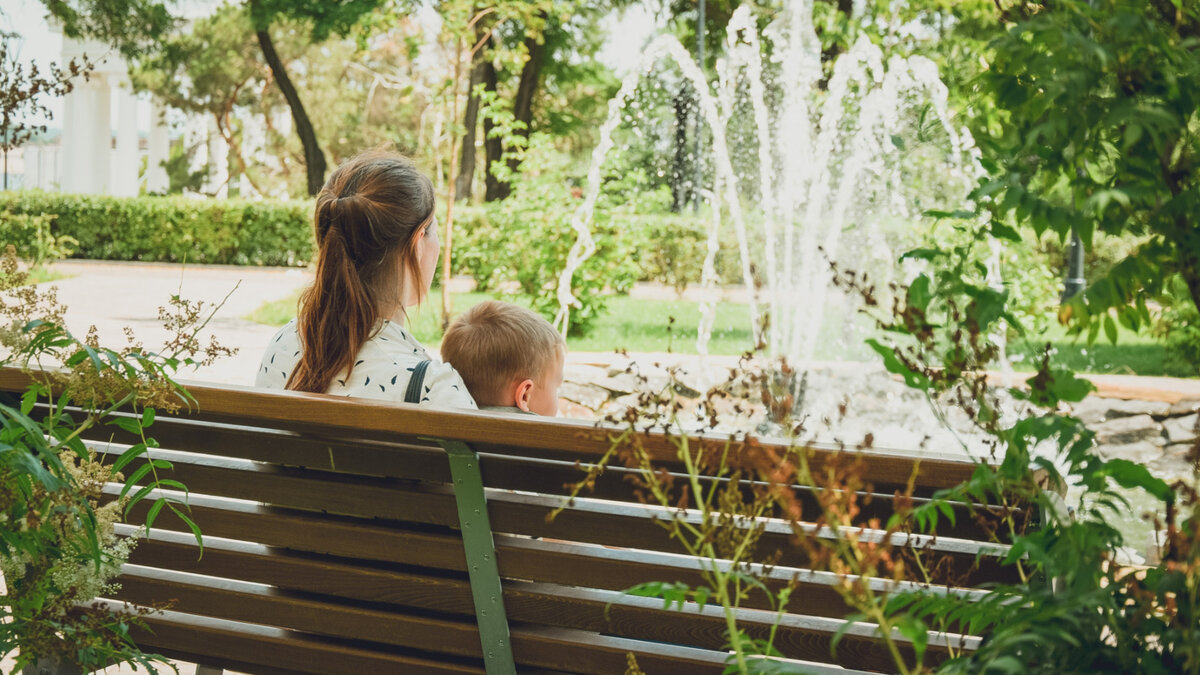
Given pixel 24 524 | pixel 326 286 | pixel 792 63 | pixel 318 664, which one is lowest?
pixel 318 664

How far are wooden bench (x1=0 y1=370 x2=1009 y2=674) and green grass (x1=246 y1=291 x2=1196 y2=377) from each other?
7.57m

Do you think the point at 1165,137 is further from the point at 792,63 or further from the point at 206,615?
the point at 792,63

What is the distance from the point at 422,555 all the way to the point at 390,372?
17.0 inches

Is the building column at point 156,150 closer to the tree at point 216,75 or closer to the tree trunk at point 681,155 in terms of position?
the tree at point 216,75

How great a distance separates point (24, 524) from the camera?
163 centimetres

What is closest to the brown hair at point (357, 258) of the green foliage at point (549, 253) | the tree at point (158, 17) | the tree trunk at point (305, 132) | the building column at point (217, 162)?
the green foliage at point (549, 253)

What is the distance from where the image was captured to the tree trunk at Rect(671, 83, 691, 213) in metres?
24.0

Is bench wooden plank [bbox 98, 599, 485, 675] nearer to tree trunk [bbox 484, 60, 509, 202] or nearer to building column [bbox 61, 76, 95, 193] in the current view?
tree trunk [bbox 484, 60, 509, 202]

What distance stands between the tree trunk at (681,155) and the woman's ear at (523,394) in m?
20.9

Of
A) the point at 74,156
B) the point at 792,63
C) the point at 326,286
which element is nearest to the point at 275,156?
the point at 74,156

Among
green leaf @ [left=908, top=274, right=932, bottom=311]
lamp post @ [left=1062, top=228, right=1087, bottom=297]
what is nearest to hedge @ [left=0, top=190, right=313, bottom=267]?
lamp post @ [left=1062, top=228, right=1087, bottom=297]

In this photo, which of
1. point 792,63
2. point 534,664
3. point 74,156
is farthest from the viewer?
point 74,156

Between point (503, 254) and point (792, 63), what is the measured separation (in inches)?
168

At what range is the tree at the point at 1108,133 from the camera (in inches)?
46.3
